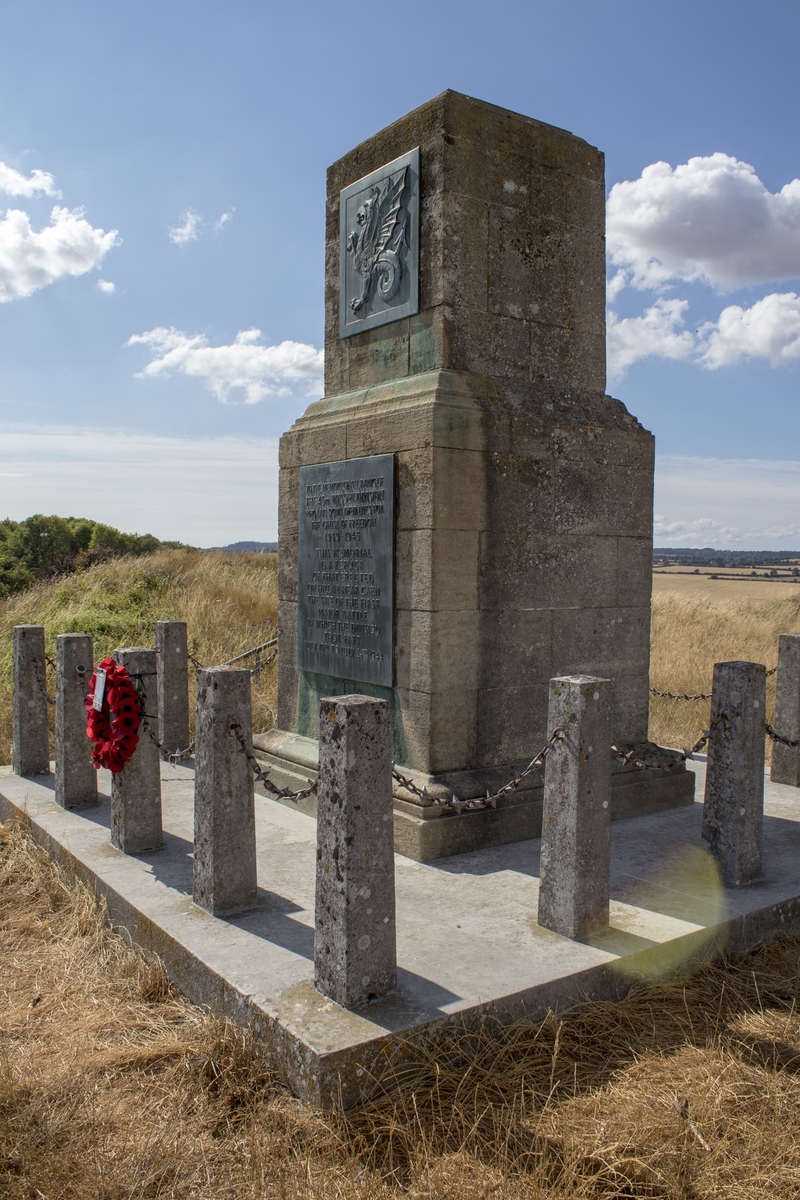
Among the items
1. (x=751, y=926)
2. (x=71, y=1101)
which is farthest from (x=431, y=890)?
(x=71, y=1101)

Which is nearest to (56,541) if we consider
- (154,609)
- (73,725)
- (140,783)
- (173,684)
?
(154,609)

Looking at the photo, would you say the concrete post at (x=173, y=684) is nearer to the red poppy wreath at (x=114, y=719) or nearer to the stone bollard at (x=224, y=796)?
the red poppy wreath at (x=114, y=719)

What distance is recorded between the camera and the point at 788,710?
650 centimetres

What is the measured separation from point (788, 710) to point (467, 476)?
319 centimetres

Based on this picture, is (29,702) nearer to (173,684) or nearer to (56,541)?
(173,684)

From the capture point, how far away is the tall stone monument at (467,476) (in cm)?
507

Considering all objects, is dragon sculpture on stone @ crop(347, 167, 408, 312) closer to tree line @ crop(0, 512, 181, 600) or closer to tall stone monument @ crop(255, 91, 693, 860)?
tall stone monument @ crop(255, 91, 693, 860)

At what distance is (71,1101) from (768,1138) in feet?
7.18

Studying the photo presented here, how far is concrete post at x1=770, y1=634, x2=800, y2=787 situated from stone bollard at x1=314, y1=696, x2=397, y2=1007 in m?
4.22

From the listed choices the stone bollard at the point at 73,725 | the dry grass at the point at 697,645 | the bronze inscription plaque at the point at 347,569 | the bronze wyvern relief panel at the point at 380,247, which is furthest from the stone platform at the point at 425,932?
the dry grass at the point at 697,645

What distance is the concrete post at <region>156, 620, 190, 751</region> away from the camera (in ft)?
24.3

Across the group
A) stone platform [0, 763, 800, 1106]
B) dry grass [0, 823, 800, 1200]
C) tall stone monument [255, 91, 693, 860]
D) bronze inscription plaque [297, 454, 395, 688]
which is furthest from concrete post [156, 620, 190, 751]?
dry grass [0, 823, 800, 1200]

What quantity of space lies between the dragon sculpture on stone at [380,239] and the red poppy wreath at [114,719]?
2.82 m

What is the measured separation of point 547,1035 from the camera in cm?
324
